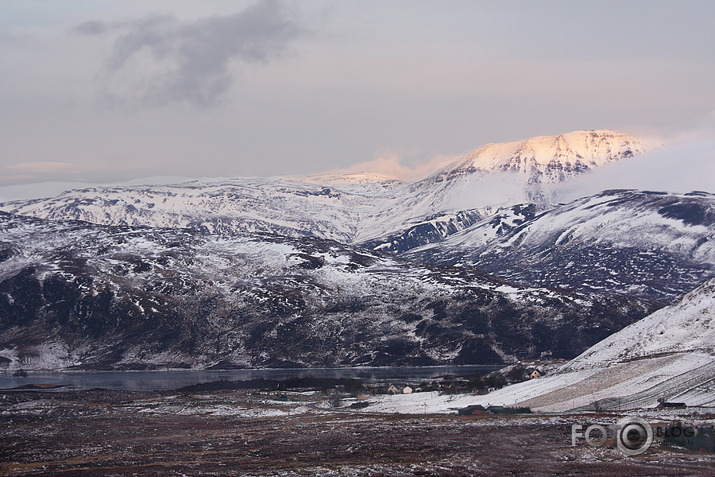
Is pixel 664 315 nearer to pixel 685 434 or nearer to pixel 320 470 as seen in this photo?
pixel 685 434

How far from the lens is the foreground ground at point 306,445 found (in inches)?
2840

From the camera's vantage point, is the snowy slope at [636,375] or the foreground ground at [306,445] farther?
the snowy slope at [636,375]

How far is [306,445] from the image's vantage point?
90.9 metres

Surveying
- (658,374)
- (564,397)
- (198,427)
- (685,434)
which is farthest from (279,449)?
(658,374)

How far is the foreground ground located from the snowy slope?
14.0m

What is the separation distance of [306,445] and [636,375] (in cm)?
6022

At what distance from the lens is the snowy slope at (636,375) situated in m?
115

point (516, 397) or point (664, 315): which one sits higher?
point (664, 315)

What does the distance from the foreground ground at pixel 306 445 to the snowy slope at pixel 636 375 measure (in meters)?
14.0

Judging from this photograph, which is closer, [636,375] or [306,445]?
[306,445]

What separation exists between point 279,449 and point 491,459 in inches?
956

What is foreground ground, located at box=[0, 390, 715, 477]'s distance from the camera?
72.1 metres

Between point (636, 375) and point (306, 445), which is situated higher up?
point (636, 375)

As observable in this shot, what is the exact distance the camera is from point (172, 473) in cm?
7394
